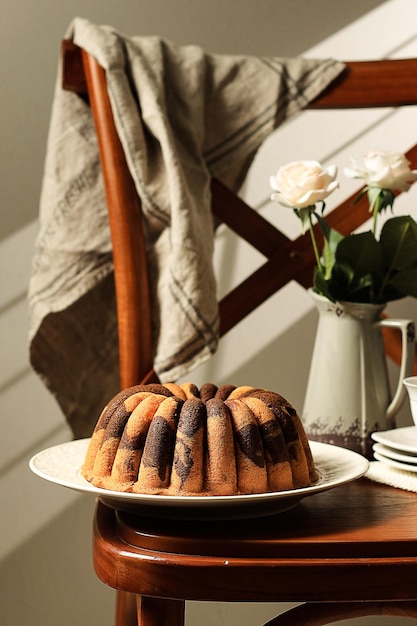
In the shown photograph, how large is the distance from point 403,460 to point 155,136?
0.55 metres

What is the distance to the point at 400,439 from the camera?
0.70 metres

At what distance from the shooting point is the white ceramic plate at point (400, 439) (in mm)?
663

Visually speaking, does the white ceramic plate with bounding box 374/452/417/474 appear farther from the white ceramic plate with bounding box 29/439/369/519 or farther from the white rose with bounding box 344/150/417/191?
the white rose with bounding box 344/150/417/191

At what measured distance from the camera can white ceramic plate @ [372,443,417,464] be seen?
2.18 ft

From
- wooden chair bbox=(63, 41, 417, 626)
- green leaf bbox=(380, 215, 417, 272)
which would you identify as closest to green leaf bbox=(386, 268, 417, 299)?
green leaf bbox=(380, 215, 417, 272)

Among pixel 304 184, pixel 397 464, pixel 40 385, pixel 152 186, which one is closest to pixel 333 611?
pixel 397 464

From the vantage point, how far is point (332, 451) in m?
0.66

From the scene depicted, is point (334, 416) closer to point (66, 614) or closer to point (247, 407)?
point (247, 407)

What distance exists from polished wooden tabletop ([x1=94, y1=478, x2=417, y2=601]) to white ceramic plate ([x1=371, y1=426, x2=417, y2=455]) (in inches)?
5.8

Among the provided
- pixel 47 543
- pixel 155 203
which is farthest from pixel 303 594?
pixel 47 543

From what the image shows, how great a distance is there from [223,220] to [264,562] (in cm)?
79

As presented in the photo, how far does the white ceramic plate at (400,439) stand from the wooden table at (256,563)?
14cm

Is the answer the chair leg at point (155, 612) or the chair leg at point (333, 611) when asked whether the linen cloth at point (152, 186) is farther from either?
the chair leg at point (155, 612)

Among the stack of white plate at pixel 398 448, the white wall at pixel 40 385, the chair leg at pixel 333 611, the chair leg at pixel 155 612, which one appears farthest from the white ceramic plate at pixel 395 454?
the white wall at pixel 40 385
